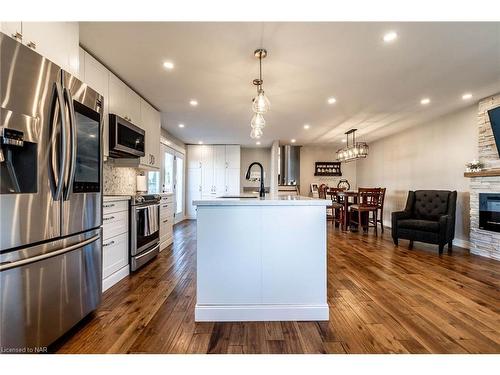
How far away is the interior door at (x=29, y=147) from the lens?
4.15 ft

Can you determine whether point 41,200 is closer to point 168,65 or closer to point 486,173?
point 168,65

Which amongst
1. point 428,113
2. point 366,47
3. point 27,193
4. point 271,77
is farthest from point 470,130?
point 27,193

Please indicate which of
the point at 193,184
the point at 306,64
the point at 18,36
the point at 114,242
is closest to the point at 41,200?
the point at 18,36

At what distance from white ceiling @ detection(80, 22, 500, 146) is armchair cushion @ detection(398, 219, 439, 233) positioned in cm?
191

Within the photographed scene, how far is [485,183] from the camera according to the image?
378 cm

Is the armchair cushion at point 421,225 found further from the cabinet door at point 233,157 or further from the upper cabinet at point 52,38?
the upper cabinet at point 52,38

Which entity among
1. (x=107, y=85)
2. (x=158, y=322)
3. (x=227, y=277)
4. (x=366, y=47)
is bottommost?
(x=158, y=322)

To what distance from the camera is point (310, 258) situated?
6.46ft

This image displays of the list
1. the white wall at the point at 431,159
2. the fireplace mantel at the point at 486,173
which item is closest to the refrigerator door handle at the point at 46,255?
the fireplace mantel at the point at 486,173

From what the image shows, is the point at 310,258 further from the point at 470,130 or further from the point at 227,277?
the point at 470,130

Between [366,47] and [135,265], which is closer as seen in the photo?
[366,47]

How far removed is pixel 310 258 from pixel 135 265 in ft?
7.22

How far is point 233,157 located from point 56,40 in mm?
5932

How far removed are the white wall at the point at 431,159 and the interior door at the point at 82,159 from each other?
534 centimetres
